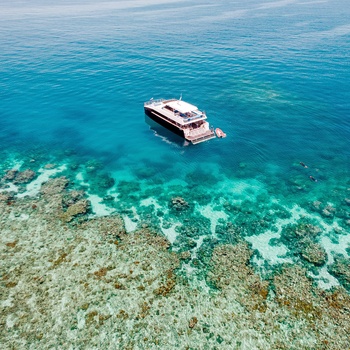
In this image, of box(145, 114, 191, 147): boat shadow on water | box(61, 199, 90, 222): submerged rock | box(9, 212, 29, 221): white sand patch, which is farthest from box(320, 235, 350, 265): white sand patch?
box(9, 212, 29, 221): white sand patch

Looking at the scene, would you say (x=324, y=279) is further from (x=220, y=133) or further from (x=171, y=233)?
(x=220, y=133)

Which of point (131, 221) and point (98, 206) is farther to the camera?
point (98, 206)

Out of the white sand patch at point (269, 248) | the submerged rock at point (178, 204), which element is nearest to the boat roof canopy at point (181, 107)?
the submerged rock at point (178, 204)

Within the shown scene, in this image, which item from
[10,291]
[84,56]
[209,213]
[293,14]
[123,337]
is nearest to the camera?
[123,337]

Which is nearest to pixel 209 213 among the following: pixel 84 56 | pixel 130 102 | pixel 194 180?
A: pixel 194 180

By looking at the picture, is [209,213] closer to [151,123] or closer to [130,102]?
[151,123]

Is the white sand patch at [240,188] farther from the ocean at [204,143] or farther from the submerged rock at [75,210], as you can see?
the submerged rock at [75,210]

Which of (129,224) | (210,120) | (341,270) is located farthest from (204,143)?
(341,270)
